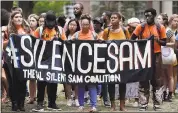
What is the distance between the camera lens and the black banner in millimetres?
8148

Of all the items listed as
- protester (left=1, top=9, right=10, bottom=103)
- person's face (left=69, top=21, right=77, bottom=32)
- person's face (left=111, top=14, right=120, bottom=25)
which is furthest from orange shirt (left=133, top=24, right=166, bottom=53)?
protester (left=1, top=9, right=10, bottom=103)

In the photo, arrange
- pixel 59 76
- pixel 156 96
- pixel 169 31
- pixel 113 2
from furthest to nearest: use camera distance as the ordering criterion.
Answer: pixel 113 2 < pixel 169 31 < pixel 156 96 < pixel 59 76

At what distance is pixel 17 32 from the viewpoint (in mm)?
8289

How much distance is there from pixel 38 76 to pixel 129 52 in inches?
65.5

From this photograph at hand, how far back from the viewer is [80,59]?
815 cm

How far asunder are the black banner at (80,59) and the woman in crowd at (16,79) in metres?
0.11

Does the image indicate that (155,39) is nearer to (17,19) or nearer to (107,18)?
(107,18)

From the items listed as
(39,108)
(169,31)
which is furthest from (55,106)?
(169,31)

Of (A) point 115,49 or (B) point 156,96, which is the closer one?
(A) point 115,49

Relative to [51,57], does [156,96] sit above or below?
below

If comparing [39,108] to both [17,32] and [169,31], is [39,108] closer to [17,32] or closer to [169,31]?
[17,32]

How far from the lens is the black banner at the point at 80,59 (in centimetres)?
815

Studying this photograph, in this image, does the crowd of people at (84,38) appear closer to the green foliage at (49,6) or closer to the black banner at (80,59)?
the black banner at (80,59)

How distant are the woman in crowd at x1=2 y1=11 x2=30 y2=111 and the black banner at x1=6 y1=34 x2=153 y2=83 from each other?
115 millimetres
